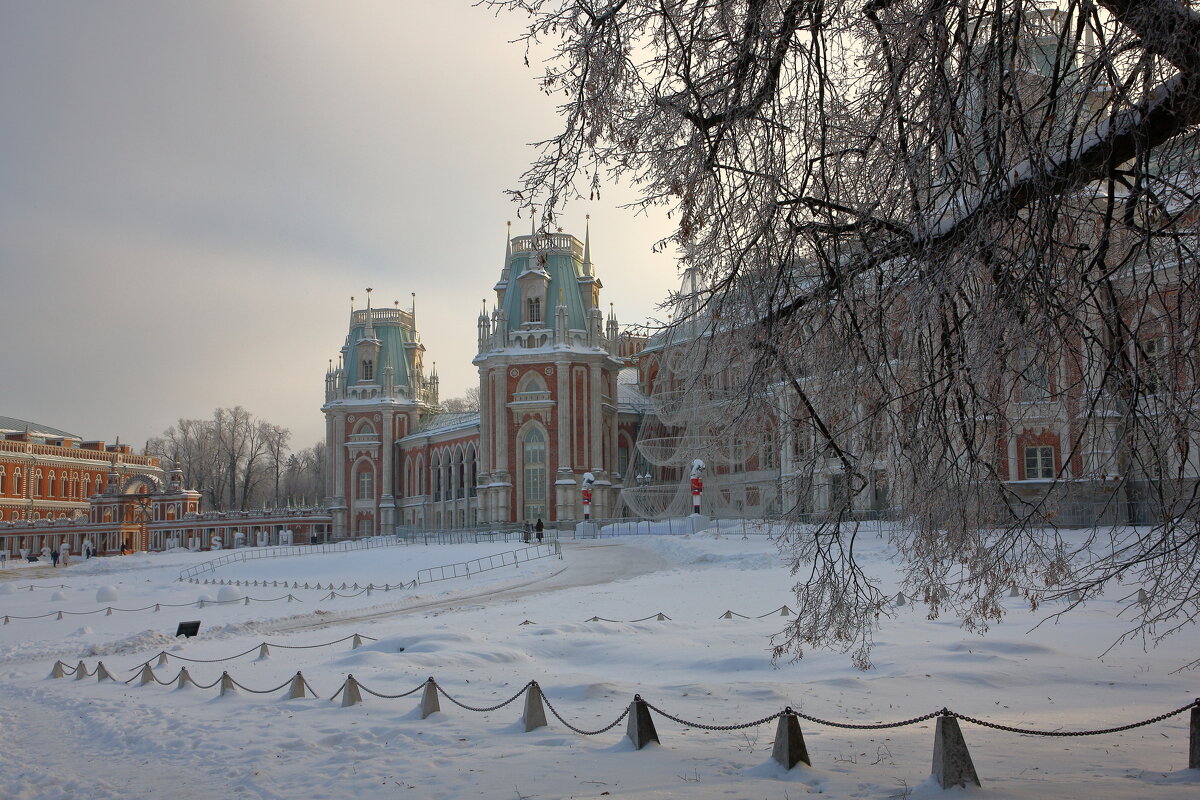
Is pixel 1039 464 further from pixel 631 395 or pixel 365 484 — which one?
pixel 365 484

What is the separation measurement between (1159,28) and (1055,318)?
67.3 inches

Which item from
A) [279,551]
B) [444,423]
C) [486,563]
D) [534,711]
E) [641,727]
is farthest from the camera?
[444,423]

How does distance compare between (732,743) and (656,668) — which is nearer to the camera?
(732,743)

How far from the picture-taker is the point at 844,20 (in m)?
7.50

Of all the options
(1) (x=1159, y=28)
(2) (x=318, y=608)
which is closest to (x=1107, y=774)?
(1) (x=1159, y=28)

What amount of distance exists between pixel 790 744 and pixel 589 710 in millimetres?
3212

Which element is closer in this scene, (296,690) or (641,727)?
(641,727)

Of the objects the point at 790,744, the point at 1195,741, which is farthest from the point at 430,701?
the point at 1195,741

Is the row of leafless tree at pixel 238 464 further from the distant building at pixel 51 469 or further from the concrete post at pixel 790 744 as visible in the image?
the concrete post at pixel 790 744

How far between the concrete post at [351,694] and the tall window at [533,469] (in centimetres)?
4452

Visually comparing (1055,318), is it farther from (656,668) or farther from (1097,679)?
(656,668)

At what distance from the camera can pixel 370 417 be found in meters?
70.6

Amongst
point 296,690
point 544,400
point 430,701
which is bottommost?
point 296,690

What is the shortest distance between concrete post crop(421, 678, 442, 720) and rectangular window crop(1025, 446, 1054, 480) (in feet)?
86.6
